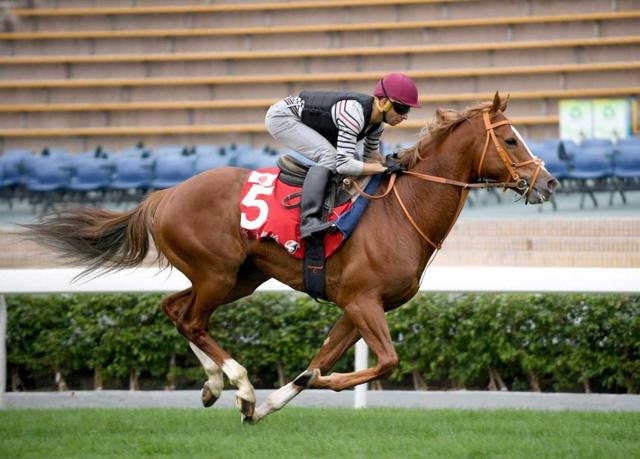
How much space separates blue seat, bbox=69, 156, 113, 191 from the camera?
1702 cm

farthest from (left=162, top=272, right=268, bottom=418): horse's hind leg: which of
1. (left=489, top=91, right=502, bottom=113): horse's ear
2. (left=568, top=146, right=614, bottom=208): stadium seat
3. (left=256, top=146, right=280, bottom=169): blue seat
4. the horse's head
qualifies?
(left=568, top=146, right=614, bottom=208): stadium seat

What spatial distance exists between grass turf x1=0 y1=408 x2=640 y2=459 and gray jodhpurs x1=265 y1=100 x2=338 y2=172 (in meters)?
1.44

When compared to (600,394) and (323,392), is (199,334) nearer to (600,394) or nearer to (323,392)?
(323,392)

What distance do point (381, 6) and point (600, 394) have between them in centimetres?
1500

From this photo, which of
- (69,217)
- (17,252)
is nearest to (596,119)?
(17,252)

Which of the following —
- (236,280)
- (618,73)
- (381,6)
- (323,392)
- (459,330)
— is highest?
(381,6)

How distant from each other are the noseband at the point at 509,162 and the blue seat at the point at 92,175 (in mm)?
12361

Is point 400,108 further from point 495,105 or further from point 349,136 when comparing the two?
point 495,105

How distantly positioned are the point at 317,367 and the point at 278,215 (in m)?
0.85

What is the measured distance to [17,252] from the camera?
1032 centimetres

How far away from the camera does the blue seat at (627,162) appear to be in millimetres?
15164

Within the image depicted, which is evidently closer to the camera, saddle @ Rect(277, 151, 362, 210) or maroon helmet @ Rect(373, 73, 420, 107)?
maroon helmet @ Rect(373, 73, 420, 107)

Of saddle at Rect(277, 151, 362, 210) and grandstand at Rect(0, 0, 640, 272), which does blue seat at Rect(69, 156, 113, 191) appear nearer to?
grandstand at Rect(0, 0, 640, 272)

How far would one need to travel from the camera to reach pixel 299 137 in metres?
5.79
